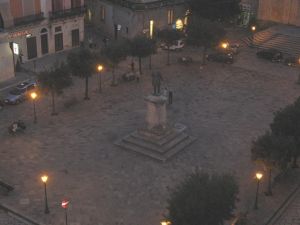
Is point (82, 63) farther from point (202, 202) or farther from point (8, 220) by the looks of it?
point (202, 202)

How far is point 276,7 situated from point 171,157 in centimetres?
3916

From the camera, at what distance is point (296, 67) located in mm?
56812

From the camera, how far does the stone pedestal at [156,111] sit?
37.2m

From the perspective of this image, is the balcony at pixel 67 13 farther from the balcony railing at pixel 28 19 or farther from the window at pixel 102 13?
the window at pixel 102 13

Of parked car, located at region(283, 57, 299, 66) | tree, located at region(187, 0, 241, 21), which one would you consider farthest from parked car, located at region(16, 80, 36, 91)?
parked car, located at region(283, 57, 299, 66)

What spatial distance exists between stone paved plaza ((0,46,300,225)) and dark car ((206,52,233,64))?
295cm

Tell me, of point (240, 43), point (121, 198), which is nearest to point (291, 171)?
point (121, 198)

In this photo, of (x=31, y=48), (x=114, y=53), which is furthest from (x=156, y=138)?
(x=31, y=48)

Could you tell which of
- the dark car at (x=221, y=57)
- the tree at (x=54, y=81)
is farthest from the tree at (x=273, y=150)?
Result: the dark car at (x=221, y=57)

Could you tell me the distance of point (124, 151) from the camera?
37.7 m

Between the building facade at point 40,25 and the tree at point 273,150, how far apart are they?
31.0m

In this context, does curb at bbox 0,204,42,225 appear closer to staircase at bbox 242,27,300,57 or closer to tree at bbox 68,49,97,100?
tree at bbox 68,49,97,100

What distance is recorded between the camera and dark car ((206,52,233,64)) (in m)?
57.1

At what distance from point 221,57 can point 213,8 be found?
11017 millimetres
